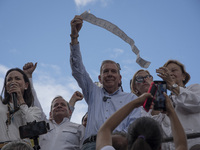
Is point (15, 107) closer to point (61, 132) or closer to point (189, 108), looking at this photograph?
point (61, 132)

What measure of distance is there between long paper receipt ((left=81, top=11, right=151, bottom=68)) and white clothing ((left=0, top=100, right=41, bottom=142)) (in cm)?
167

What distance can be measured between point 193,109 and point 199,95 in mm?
286

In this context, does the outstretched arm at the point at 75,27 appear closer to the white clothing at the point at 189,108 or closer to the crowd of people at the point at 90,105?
the crowd of people at the point at 90,105

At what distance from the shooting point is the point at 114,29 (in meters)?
5.70

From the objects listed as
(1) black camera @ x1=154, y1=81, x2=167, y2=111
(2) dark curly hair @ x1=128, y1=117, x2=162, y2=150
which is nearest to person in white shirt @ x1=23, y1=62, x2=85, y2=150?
(1) black camera @ x1=154, y1=81, x2=167, y2=111

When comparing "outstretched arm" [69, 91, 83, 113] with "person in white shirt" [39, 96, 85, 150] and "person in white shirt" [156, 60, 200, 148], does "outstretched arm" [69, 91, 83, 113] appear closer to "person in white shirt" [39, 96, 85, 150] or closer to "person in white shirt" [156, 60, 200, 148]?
"person in white shirt" [39, 96, 85, 150]

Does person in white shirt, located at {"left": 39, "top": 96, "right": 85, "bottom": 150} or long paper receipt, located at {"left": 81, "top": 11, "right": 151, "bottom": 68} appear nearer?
person in white shirt, located at {"left": 39, "top": 96, "right": 85, "bottom": 150}

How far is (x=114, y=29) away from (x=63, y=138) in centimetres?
197

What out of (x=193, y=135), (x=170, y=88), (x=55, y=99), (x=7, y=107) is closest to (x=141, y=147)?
(x=193, y=135)

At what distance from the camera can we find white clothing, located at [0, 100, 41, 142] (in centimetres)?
466

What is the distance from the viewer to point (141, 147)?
2590 mm

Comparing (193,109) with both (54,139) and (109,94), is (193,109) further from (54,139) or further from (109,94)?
(54,139)

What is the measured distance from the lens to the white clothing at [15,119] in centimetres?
466

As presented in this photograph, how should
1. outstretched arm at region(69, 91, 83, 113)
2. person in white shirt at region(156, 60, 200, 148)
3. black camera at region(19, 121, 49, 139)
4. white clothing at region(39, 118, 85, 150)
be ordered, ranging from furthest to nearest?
outstretched arm at region(69, 91, 83, 113)
white clothing at region(39, 118, 85, 150)
person in white shirt at region(156, 60, 200, 148)
black camera at region(19, 121, 49, 139)
